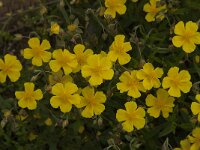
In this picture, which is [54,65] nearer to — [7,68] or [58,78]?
[58,78]

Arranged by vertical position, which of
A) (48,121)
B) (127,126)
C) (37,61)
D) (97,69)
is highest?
(97,69)

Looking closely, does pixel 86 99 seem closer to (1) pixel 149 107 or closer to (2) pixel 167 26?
(1) pixel 149 107

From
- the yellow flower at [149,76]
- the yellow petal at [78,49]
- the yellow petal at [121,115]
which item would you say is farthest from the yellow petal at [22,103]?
the yellow flower at [149,76]

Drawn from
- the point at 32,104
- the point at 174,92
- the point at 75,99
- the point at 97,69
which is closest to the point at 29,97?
the point at 32,104

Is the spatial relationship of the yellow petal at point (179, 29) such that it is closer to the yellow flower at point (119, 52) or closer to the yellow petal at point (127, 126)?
the yellow flower at point (119, 52)

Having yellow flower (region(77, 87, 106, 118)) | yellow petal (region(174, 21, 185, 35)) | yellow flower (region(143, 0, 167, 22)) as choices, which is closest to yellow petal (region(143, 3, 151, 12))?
yellow flower (region(143, 0, 167, 22))

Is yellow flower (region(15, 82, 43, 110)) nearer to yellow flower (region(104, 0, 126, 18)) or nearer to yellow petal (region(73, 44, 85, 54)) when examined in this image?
yellow petal (region(73, 44, 85, 54))
